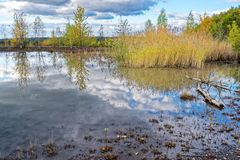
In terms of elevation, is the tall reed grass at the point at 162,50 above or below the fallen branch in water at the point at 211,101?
A: above

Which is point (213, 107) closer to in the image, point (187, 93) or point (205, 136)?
point (187, 93)

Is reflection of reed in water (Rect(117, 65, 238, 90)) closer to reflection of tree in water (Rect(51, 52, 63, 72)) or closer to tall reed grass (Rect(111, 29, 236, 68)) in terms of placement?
tall reed grass (Rect(111, 29, 236, 68))

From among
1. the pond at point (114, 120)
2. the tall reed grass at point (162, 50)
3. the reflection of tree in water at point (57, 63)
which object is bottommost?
the pond at point (114, 120)

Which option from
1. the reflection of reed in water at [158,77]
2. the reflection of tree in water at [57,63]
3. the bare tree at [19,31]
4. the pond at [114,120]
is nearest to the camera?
the pond at [114,120]

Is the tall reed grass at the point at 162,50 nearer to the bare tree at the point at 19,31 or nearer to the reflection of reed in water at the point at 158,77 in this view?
the reflection of reed in water at the point at 158,77

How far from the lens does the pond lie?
6062 mm

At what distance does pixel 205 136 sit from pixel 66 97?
610 cm

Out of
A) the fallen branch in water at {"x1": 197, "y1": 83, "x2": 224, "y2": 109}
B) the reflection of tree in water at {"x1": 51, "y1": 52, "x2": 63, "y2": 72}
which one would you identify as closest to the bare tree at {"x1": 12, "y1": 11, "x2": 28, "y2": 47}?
the reflection of tree in water at {"x1": 51, "y1": 52, "x2": 63, "y2": 72}

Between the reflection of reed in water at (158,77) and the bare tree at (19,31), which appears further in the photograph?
the bare tree at (19,31)

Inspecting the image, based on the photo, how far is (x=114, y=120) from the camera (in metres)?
8.27

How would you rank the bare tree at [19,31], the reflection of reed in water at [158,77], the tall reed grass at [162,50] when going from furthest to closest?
the bare tree at [19,31] → the tall reed grass at [162,50] → the reflection of reed in water at [158,77]

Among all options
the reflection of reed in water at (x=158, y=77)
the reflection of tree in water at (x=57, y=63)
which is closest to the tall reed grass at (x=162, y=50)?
the reflection of reed in water at (x=158, y=77)

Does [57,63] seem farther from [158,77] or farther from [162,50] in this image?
[158,77]

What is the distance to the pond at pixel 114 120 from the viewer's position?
6062mm
